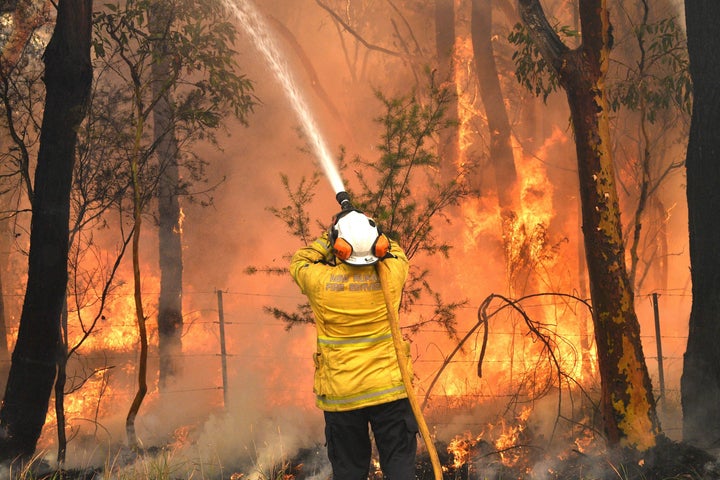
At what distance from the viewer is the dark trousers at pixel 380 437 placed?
370 cm

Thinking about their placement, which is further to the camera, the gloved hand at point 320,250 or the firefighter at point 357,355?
the gloved hand at point 320,250

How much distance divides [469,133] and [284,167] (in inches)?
156

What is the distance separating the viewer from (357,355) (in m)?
3.66

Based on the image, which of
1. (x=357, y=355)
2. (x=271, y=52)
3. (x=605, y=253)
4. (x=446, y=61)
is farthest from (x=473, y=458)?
(x=271, y=52)

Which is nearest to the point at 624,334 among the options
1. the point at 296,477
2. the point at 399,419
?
the point at 399,419

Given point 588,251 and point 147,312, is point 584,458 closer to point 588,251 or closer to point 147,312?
point 588,251

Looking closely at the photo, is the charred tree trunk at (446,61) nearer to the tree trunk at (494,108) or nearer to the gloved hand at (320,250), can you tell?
the tree trunk at (494,108)

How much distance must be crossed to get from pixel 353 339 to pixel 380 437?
1.91 feet

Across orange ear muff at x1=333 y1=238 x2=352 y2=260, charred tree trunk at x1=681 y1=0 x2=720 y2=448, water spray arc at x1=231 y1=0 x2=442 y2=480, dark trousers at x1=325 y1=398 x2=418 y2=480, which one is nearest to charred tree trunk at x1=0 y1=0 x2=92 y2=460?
water spray arc at x1=231 y1=0 x2=442 y2=480

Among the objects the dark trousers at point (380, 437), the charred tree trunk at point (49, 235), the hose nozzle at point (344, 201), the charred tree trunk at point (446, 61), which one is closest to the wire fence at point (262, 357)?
the charred tree trunk at point (446, 61)

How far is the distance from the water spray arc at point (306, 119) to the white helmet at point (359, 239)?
9 cm

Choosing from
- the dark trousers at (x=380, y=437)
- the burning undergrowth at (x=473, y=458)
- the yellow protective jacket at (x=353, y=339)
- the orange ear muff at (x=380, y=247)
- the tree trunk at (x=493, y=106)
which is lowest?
the burning undergrowth at (x=473, y=458)

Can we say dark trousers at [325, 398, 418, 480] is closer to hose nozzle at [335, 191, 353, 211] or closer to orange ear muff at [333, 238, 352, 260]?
orange ear muff at [333, 238, 352, 260]

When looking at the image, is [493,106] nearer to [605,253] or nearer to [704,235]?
[704,235]
